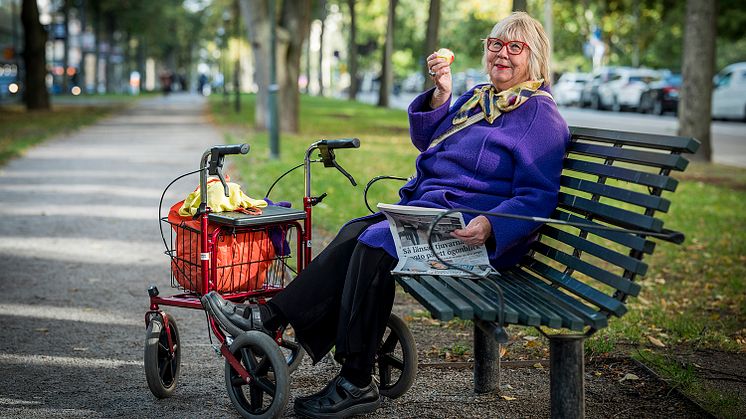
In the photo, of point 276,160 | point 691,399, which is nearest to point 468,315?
point 691,399

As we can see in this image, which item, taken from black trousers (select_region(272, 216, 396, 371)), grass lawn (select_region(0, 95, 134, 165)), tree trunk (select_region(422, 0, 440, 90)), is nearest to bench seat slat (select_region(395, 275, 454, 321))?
black trousers (select_region(272, 216, 396, 371))

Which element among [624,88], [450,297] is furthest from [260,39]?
[450,297]

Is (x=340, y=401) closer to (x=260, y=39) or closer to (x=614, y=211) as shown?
(x=614, y=211)

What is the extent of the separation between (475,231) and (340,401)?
2.65ft

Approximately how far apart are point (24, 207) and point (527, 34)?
25.2ft

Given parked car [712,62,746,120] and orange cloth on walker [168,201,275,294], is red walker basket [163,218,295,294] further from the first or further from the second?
parked car [712,62,746,120]

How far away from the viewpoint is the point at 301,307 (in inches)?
158

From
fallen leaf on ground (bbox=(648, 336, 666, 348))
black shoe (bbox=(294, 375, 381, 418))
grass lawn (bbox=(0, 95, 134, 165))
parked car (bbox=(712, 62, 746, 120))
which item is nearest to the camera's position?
black shoe (bbox=(294, 375, 381, 418))

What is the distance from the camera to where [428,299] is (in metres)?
3.51

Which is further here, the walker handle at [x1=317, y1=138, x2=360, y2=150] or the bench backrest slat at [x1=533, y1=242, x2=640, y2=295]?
the walker handle at [x1=317, y1=138, x2=360, y2=150]

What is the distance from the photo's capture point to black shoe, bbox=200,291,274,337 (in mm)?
4051

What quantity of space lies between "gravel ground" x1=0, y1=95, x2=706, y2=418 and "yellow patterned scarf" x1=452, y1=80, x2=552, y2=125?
114 centimetres

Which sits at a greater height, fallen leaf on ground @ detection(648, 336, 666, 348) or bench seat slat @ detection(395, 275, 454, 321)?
bench seat slat @ detection(395, 275, 454, 321)

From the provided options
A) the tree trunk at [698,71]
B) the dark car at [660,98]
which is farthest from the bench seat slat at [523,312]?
the dark car at [660,98]
